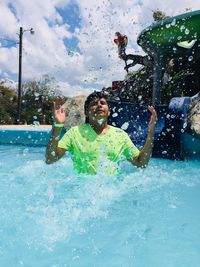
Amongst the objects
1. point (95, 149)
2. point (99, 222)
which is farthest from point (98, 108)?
point (99, 222)

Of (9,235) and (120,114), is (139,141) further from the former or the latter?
(9,235)

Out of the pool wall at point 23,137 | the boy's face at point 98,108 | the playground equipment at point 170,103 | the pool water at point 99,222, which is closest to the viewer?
the pool water at point 99,222

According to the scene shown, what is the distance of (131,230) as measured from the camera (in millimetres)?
3268

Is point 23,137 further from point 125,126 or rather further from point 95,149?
point 95,149

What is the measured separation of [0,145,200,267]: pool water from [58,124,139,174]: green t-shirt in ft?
0.41

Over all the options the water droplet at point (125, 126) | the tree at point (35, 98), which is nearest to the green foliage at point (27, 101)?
the tree at point (35, 98)

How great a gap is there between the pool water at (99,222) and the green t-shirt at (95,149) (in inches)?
5.0

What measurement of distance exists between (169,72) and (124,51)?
221cm

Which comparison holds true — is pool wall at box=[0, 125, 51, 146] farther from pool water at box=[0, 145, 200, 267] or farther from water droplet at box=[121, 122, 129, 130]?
pool water at box=[0, 145, 200, 267]

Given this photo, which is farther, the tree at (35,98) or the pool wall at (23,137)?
the tree at (35,98)

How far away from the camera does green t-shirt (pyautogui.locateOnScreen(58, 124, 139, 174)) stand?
381 cm

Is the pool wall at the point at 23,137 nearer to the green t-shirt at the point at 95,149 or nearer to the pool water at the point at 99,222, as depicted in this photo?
the pool water at the point at 99,222

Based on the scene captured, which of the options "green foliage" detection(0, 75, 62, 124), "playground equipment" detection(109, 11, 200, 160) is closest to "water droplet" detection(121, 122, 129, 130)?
"playground equipment" detection(109, 11, 200, 160)

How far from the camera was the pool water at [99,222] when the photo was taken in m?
2.69
